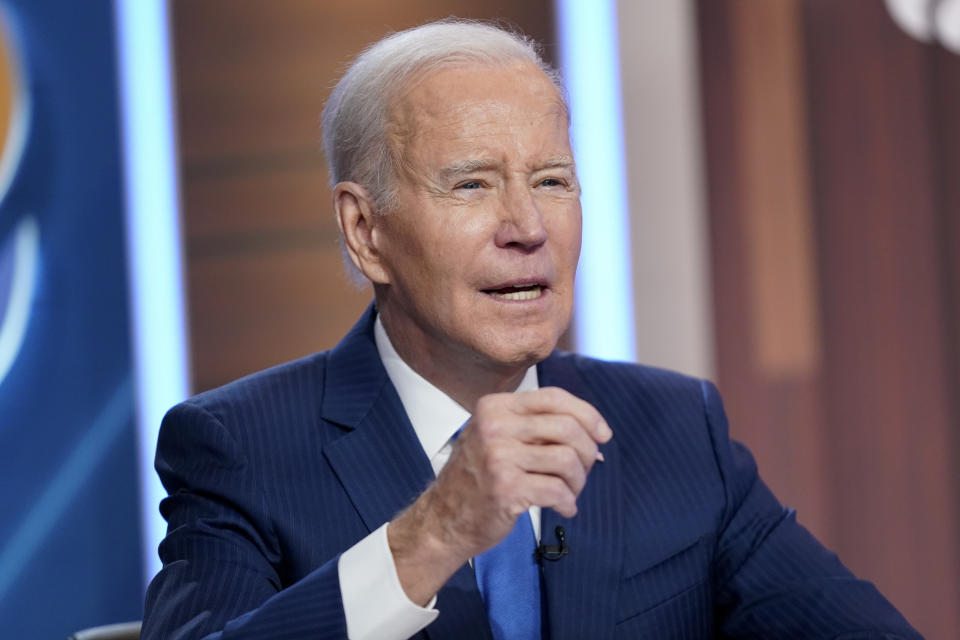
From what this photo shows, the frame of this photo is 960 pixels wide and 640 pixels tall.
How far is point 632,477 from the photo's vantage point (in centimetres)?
180

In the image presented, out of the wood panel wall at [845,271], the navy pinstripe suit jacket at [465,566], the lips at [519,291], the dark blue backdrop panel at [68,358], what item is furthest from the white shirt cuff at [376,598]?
the wood panel wall at [845,271]

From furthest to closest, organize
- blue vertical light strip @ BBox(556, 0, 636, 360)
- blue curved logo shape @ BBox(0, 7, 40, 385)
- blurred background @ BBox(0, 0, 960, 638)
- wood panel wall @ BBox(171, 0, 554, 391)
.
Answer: blue vertical light strip @ BBox(556, 0, 636, 360)
wood panel wall @ BBox(171, 0, 554, 391)
blurred background @ BBox(0, 0, 960, 638)
blue curved logo shape @ BBox(0, 7, 40, 385)

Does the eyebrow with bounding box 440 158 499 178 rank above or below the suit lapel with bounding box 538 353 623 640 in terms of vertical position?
above

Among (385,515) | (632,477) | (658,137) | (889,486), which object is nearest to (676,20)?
(658,137)

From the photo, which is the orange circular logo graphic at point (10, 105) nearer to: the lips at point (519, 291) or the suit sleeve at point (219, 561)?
the suit sleeve at point (219, 561)

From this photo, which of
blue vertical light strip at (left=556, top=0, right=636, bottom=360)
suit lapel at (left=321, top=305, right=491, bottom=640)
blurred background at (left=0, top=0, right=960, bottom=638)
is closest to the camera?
suit lapel at (left=321, top=305, right=491, bottom=640)

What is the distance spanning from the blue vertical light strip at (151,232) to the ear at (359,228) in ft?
3.46

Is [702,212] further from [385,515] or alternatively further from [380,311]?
[385,515]

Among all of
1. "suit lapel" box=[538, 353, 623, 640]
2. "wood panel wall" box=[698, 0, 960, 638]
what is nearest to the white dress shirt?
"suit lapel" box=[538, 353, 623, 640]

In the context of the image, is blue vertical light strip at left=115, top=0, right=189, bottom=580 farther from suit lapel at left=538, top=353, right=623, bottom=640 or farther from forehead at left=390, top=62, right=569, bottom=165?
suit lapel at left=538, top=353, right=623, bottom=640

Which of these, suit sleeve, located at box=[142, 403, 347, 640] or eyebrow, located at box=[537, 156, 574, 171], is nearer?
suit sleeve, located at box=[142, 403, 347, 640]

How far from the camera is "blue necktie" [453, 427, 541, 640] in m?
1.61

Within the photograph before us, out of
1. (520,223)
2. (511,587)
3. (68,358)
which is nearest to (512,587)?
(511,587)

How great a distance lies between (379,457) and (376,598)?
0.36 m
